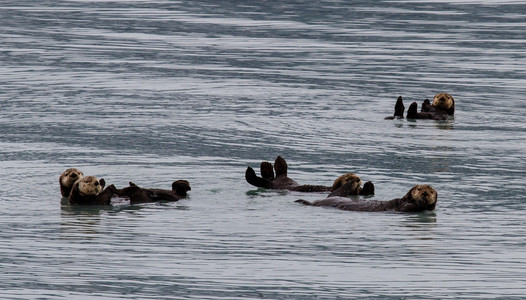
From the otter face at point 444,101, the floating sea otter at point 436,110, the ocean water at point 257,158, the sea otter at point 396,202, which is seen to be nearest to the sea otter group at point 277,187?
the sea otter at point 396,202

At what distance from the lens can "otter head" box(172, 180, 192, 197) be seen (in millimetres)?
10047

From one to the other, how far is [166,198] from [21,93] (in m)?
8.55

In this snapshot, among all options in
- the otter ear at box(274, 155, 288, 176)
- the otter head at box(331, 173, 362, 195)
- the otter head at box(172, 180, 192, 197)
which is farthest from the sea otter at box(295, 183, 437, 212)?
the otter head at box(172, 180, 192, 197)

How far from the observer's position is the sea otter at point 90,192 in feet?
31.9

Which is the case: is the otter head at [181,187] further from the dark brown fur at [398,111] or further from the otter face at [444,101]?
the otter face at [444,101]

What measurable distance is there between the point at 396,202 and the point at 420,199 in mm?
279

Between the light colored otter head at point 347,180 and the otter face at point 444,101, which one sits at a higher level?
the otter face at point 444,101

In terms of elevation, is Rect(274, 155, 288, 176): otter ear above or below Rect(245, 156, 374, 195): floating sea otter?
above

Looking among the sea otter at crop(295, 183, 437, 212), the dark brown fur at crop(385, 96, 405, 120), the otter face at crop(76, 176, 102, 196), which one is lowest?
the sea otter at crop(295, 183, 437, 212)

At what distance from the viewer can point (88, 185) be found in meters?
9.72

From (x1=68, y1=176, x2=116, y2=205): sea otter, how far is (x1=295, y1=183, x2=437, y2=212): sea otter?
5.64 feet

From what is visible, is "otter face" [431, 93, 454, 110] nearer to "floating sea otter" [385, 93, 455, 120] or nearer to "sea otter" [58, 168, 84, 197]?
"floating sea otter" [385, 93, 455, 120]

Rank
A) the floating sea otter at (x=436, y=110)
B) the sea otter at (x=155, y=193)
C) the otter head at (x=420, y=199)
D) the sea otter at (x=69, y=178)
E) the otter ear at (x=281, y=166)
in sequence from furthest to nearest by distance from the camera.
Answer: the floating sea otter at (x=436, y=110) → the otter ear at (x=281, y=166) → the sea otter at (x=69, y=178) → the sea otter at (x=155, y=193) → the otter head at (x=420, y=199)

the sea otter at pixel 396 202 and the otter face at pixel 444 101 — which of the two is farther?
the otter face at pixel 444 101
